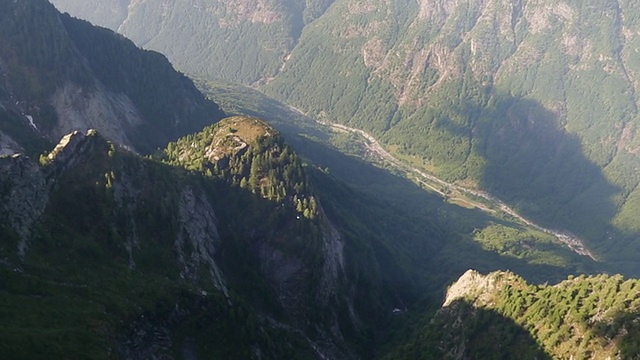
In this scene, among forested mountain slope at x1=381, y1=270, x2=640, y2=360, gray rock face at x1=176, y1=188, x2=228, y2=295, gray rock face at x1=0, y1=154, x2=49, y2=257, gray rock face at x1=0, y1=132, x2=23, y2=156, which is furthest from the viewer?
gray rock face at x1=0, y1=132, x2=23, y2=156

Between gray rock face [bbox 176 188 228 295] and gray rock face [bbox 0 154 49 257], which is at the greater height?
gray rock face [bbox 0 154 49 257]

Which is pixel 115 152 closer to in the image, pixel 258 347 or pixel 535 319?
pixel 258 347

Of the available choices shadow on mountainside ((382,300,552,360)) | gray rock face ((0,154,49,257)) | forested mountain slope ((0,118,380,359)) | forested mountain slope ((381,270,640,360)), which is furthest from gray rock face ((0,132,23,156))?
forested mountain slope ((381,270,640,360))

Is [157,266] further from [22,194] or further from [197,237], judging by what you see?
[22,194]

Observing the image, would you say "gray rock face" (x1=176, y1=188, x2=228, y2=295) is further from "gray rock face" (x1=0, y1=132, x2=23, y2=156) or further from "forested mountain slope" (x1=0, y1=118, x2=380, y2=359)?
"gray rock face" (x1=0, y1=132, x2=23, y2=156)

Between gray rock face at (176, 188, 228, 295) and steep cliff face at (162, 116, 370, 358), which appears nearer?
gray rock face at (176, 188, 228, 295)

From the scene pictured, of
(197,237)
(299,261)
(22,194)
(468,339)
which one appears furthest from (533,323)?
(22,194)

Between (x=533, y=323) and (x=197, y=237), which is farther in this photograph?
(x=197, y=237)

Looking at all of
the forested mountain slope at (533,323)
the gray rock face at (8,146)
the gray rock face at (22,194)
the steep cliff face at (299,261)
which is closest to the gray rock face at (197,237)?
the steep cliff face at (299,261)
